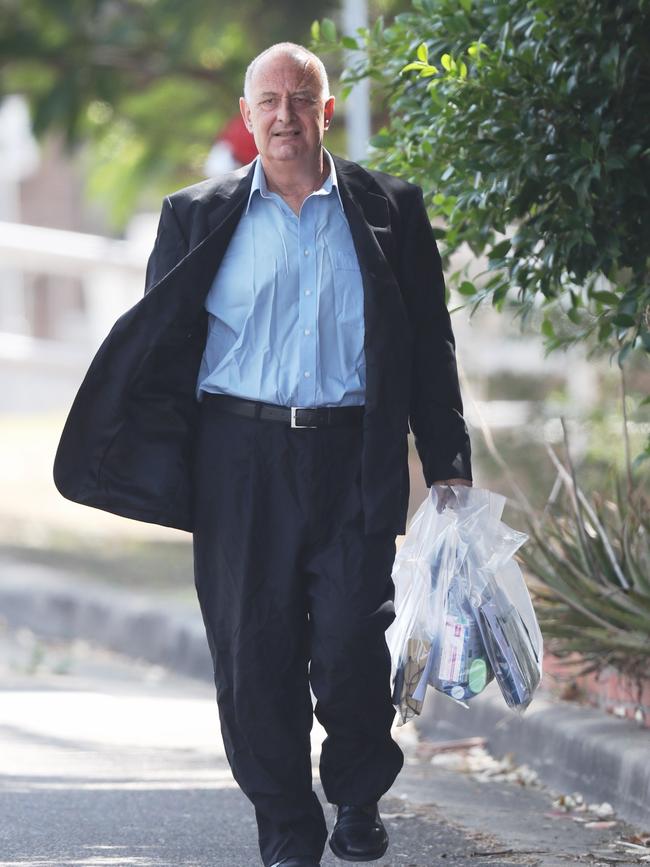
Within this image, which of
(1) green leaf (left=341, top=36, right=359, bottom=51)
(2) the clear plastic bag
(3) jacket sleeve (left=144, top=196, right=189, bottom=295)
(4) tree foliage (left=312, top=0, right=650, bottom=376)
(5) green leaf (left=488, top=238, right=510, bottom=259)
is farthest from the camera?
(1) green leaf (left=341, top=36, right=359, bottom=51)

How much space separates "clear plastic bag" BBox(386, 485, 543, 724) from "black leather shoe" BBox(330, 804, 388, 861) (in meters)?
0.25

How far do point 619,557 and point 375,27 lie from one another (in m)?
1.82

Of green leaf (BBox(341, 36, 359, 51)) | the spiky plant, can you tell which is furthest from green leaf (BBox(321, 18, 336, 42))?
the spiky plant

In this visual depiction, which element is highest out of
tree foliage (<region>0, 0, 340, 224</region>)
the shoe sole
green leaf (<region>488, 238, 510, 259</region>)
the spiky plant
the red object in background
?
tree foliage (<region>0, 0, 340, 224</region>)

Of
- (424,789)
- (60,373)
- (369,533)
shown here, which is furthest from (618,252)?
(60,373)

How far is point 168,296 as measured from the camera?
12.9ft

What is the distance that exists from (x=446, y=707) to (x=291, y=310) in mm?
2800

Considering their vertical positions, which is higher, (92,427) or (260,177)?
(260,177)

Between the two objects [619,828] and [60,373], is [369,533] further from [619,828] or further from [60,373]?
[60,373]

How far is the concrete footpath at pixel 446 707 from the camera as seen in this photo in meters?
4.95

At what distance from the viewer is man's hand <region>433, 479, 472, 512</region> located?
4.14 m

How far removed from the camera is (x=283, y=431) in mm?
3932

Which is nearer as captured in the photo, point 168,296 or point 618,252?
point 168,296

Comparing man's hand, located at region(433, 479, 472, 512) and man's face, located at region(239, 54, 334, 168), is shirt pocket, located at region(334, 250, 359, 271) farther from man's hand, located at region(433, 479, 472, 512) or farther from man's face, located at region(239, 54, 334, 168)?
man's hand, located at region(433, 479, 472, 512)
